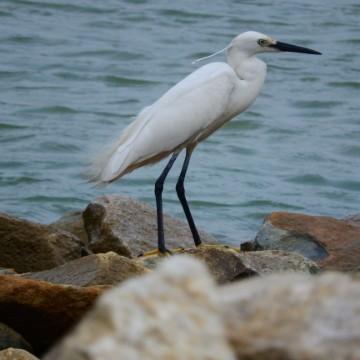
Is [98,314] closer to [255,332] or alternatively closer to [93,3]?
[255,332]

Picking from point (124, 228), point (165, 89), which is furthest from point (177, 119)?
point (165, 89)

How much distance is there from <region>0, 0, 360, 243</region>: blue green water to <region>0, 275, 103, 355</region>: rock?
334 centimetres

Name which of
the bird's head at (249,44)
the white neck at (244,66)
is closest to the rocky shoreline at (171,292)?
the white neck at (244,66)

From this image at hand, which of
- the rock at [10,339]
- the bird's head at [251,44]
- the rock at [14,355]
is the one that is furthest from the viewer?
the bird's head at [251,44]

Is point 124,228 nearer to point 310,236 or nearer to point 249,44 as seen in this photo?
point 310,236

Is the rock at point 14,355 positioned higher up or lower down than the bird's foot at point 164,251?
higher up

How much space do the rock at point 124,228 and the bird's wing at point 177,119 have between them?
0.74 ft

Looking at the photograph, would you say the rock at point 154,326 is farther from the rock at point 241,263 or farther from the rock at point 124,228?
the rock at point 124,228

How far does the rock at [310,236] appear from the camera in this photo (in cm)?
744

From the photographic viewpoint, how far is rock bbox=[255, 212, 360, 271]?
7.44m

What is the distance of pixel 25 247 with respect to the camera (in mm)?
6812

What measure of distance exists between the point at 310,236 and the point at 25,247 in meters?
1.83

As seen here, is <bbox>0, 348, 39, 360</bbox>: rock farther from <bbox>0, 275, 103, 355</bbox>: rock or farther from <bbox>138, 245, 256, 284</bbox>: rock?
<bbox>138, 245, 256, 284</bbox>: rock

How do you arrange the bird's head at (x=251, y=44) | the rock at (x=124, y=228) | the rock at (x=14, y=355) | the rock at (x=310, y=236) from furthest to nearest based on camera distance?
1. the bird's head at (x=251, y=44)
2. the rock at (x=124, y=228)
3. the rock at (x=310, y=236)
4. the rock at (x=14, y=355)
